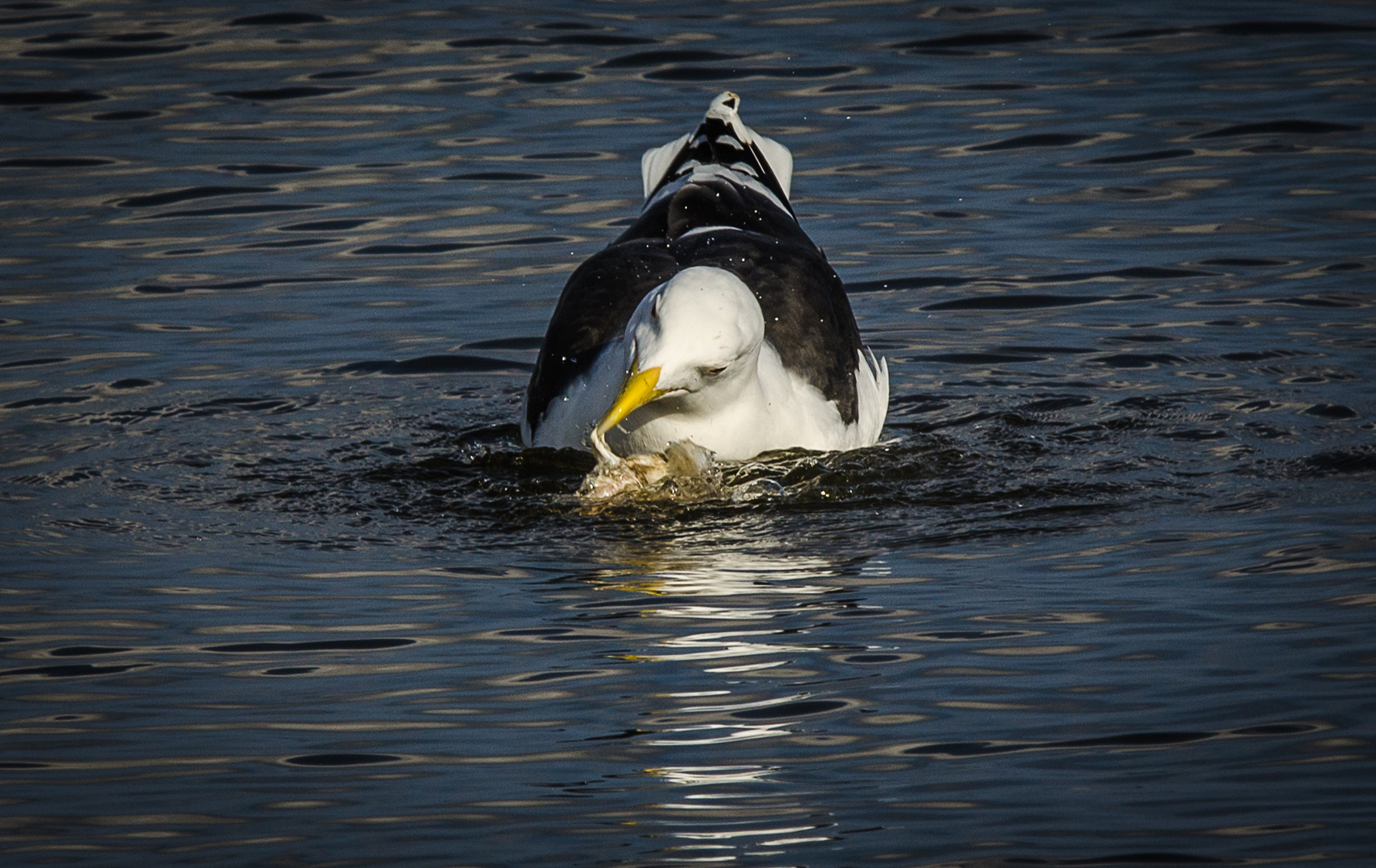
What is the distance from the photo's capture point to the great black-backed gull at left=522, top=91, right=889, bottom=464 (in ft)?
23.8

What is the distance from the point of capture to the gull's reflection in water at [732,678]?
4633mm

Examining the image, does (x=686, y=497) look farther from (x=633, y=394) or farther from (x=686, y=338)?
(x=686, y=338)

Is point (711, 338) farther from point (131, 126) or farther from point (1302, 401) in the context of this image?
→ point (131, 126)

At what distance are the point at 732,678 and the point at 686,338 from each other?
6.21ft

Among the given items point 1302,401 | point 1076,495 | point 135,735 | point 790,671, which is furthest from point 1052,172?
point 135,735

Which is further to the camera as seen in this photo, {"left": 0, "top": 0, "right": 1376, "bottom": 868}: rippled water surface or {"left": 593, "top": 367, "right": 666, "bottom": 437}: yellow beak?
{"left": 593, "top": 367, "right": 666, "bottom": 437}: yellow beak

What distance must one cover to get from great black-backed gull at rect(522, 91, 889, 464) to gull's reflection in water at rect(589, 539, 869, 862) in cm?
72

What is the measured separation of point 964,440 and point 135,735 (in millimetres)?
4141

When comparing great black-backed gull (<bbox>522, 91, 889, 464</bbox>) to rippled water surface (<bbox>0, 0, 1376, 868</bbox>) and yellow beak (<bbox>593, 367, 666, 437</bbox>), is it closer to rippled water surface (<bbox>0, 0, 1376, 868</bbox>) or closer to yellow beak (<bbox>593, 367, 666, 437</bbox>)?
yellow beak (<bbox>593, 367, 666, 437</bbox>)

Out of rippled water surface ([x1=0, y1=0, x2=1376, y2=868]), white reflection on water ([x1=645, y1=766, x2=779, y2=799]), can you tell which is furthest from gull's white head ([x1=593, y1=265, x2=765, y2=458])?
white reflection on water ([x1=645, y1=766, x2=779, y2=799])

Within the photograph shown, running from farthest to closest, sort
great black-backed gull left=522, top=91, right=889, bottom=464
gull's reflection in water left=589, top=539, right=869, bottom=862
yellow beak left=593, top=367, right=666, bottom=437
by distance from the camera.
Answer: great black-backed gull left=522, top=91, right=889, bottom=464
yellow beak left=593, top=367, right=666, bottom=437
gull's reflection in water left=589, top=539, right=869, bottom=862

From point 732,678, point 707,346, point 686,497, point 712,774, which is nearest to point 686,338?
point 707,346

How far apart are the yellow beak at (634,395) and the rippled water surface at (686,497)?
482 millimetres

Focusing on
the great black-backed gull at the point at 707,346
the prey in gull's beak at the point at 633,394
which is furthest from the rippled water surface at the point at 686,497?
the prey in gull's beak at the point at 633,394
